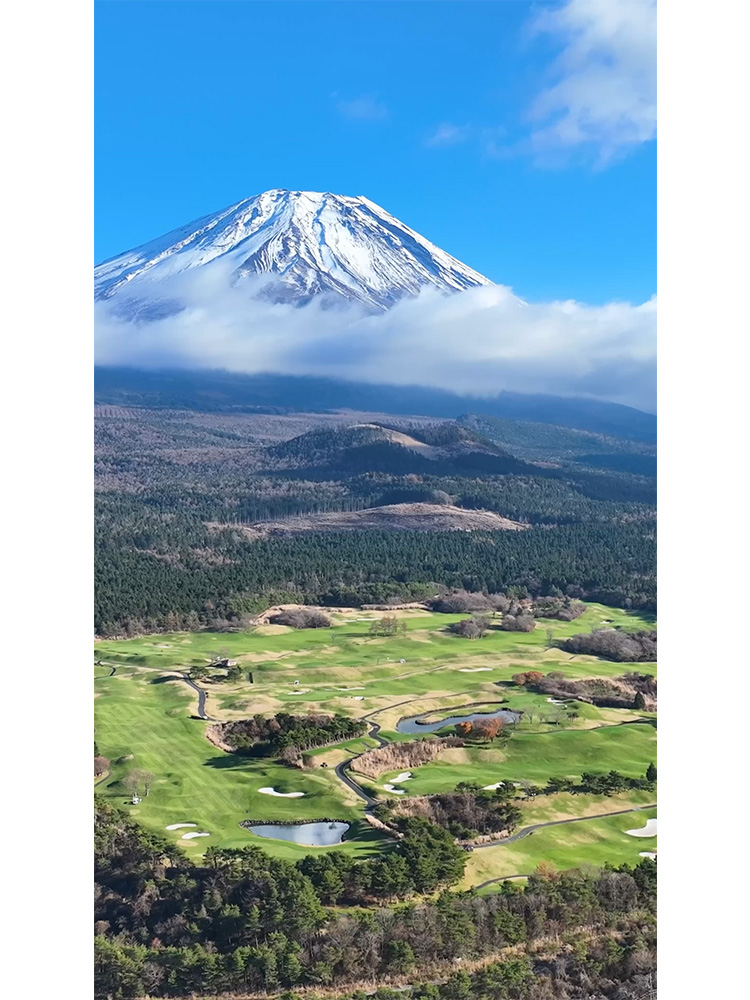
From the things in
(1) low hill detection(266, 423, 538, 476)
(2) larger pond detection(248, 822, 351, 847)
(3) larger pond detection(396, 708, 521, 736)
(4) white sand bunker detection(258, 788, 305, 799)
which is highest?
(1) low hill detection(266, 423, 538, 476)

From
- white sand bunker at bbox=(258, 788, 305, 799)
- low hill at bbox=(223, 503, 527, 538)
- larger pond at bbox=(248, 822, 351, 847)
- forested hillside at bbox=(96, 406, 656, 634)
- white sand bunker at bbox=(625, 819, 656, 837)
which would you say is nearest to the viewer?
larger pond at bbox=(248, 822, 351, 847)

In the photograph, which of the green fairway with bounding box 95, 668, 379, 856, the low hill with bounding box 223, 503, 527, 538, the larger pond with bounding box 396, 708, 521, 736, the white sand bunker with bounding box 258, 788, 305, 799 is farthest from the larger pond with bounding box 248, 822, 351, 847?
the low hill with bounding box 223, 503, 527, 538

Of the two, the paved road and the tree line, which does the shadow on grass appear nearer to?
the paved road

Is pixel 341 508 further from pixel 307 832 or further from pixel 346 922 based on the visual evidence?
pixel 346 922

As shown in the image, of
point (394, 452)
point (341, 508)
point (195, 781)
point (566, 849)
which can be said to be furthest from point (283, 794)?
point (394, 452)

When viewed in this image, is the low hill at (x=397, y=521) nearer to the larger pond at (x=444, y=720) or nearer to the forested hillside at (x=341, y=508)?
the forested hillside at (x=341, y=508)
